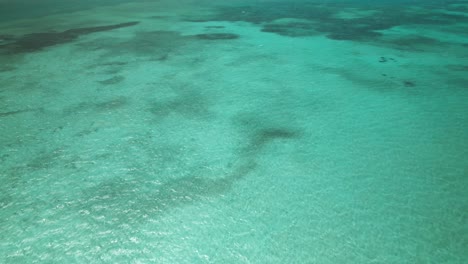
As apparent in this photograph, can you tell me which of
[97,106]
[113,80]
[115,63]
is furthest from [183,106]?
[115,63]

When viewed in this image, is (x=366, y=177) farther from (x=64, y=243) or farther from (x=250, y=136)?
(x=64, y=243)

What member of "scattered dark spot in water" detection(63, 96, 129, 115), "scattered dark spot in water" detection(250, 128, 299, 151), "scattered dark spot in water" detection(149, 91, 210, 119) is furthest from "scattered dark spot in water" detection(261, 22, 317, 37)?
"scattered dark spot in water" detection(63, 96, 129, 115)

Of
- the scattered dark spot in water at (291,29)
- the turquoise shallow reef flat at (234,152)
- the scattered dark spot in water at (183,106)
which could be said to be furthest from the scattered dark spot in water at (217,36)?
the scattered dark spot in water at (183,106)

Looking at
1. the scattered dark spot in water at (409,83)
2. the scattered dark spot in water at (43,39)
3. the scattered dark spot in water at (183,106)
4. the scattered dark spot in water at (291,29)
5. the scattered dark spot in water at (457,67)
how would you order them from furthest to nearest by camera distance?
the scattered dark spot in water at (291,29), the scattered dark spot in water at (43,39), the scattered dark spot in water at (457,67), the scattered dark spot in water at (409,83), the scattered dark spot in water at (183,106)

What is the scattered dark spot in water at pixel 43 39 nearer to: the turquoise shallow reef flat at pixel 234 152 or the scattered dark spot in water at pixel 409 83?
the turquoise shallow reef flat at pixel 234 152

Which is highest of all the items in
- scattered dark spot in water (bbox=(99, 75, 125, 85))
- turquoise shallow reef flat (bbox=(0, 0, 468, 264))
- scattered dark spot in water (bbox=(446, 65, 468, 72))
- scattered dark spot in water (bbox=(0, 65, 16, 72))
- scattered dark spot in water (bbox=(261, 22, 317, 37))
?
scattered dark spot in water (bbox=(261, 22, 317, 37))

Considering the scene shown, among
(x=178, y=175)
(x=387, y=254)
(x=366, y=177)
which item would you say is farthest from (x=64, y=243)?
(x=366, y=177)

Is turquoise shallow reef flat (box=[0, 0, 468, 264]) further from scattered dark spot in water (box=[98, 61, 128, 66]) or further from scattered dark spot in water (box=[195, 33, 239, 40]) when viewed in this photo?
scattered dark spot in water (box=[195, 33, 239, 40])
